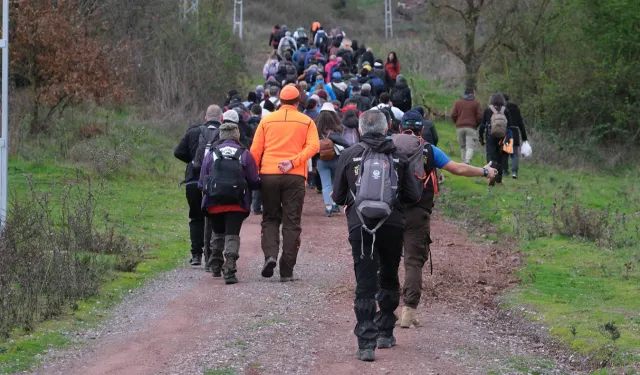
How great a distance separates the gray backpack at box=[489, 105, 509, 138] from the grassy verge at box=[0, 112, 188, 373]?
6187 mm

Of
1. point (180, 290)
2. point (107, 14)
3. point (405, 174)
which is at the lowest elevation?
point (180, 290)

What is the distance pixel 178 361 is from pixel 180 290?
3410mm

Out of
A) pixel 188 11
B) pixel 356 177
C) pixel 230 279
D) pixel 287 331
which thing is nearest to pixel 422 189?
pixel 356 177

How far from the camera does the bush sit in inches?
411

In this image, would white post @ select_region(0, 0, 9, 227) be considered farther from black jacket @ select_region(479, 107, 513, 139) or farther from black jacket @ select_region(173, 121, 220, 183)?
black jacket @ select_region(479, 107, 513, 139)

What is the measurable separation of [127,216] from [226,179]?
6.19 metres

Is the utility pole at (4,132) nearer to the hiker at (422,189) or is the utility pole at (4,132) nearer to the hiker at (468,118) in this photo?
the hiker at (422,189)

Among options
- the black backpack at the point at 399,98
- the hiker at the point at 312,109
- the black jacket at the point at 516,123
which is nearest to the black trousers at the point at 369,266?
the hiker at the point at 312,109

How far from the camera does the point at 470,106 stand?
23.1 metres

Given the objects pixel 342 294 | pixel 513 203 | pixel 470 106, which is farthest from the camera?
pixel 470 106

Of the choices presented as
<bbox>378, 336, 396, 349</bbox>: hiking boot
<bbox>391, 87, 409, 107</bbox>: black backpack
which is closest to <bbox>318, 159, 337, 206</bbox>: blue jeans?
<bbox>391, 87, 409, 107</bbox>: black backpack

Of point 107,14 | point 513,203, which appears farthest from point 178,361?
point 107,14

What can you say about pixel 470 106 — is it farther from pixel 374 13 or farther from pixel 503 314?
pixel 374 13

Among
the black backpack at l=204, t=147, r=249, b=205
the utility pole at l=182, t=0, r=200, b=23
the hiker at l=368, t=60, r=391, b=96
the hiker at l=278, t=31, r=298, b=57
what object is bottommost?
the black backpack at l=204, t=147, r=249, b=205
